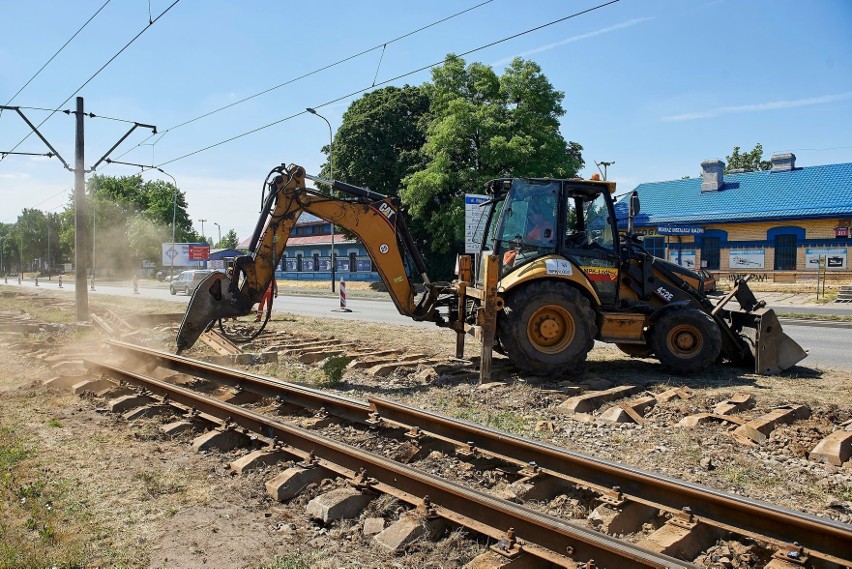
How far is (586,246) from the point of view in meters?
9.52

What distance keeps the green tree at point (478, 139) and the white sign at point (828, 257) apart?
12538mm

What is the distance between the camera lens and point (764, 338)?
9680 mm

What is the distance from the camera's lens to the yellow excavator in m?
9.00

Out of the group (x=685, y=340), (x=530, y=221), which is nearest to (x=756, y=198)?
(x=685, y=340)

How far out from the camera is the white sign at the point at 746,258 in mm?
34844

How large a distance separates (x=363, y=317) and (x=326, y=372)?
38.9 ft

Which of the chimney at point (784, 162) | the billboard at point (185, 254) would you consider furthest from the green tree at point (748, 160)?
the billboard at point (185, 254)

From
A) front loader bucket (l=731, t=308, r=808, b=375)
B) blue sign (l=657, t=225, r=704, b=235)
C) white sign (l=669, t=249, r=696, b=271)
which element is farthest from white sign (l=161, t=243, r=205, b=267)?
front loader bucket (l=731, t=308, r=808, b=375)

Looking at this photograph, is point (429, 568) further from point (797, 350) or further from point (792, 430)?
point (797, 350)

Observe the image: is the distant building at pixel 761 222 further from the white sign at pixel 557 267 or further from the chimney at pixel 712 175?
the white sign at pixel 557 267

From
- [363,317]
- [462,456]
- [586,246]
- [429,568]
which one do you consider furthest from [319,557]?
[363,317]

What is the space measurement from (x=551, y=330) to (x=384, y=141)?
3545 cm

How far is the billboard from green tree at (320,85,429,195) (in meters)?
24.7

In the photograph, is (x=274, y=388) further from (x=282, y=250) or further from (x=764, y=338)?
(x=764, y=338)
